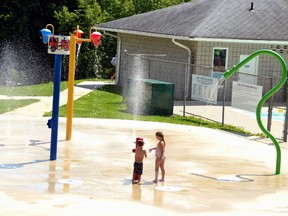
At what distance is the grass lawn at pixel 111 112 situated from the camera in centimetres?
2489

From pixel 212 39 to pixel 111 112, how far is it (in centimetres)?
573

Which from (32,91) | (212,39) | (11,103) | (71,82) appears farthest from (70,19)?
(71,82)

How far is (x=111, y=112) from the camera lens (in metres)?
26.5

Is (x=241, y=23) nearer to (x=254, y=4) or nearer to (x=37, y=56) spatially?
(x=254, y=4)

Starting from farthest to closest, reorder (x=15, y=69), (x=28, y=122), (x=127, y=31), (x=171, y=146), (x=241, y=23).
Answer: (x=15, y=69) → (x=127, y=31) → (x=241, y=23) → (x=28, y=122) → (x=171, y=146)

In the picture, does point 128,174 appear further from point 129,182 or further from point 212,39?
point 212,39

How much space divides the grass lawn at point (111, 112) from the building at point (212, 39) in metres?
1.56

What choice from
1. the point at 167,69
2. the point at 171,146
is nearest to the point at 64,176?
the point at 171,146

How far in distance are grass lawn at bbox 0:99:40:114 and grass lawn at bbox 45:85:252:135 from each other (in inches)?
56.4

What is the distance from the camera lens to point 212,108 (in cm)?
2858

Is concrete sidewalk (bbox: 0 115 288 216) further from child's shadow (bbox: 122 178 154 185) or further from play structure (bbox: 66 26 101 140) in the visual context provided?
play structure (bbox: 66 26 101 140)

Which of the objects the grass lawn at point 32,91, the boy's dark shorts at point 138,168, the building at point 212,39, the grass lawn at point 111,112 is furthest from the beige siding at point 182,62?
the boy's dark shorts at point 138,168

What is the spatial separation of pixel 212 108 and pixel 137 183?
1326 cm

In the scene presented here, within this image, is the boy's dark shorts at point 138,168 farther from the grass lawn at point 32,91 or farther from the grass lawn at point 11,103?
the grass lawn at point 32,91
